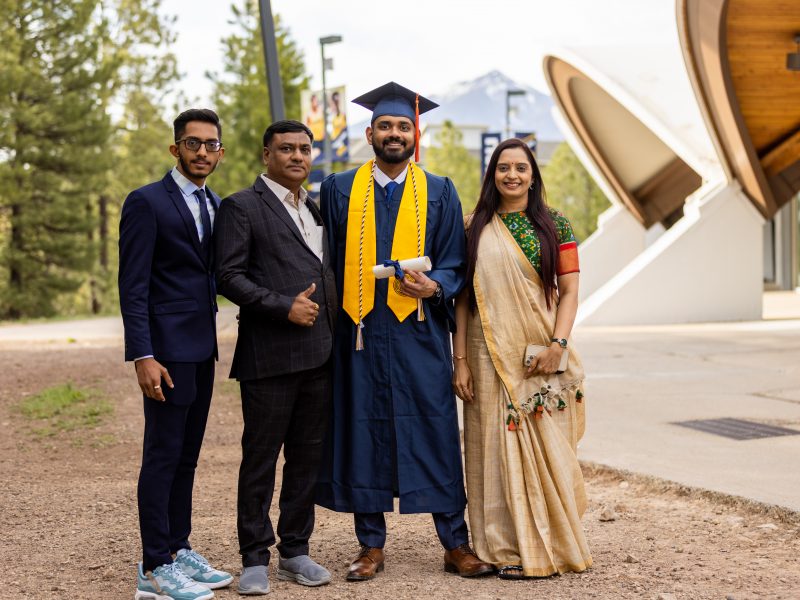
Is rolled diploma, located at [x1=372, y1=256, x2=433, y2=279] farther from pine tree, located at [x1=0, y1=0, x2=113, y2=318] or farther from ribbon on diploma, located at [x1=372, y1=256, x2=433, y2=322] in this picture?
pine tree, located at [x1=0, y1=0, x2=113, y2=318]

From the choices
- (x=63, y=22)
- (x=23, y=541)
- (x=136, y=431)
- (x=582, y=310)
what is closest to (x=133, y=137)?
(x=63, y=22)

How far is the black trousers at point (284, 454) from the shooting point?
173 inches

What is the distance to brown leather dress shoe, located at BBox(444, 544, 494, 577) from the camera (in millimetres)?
4484

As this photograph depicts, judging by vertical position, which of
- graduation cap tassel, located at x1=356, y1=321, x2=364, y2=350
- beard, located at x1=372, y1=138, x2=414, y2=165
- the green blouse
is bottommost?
graduation cap tassel, located at x1=356, y1=321, x2=364, y2=350

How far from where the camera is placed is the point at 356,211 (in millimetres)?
4625

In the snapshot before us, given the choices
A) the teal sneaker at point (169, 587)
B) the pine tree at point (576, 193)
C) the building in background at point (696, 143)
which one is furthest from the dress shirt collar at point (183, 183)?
the pine tree at point (576, 193)

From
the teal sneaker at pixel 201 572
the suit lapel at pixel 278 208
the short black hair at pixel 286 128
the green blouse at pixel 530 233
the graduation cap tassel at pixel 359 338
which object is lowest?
the teal sneaker at pixel 201 572

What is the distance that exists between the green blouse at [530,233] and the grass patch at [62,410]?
5261 mm

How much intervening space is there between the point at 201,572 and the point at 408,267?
1558 millimetres

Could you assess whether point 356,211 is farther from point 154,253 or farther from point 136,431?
point 136,431

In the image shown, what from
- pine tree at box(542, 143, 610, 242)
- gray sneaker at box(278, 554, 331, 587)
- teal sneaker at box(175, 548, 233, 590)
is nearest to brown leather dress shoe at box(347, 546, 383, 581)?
gray sneaker at box(278, 554, 331, 587)

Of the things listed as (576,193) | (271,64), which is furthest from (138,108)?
(271,64)

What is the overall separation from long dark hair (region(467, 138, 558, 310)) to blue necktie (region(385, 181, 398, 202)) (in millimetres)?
389

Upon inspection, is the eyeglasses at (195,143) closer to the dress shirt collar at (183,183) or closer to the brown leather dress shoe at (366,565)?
the dress shirt collar at (183,183)
